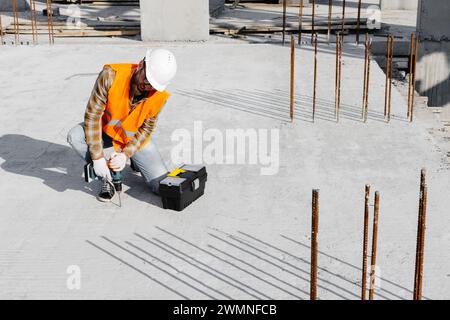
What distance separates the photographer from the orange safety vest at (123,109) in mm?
6000

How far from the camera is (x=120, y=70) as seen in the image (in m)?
6.00

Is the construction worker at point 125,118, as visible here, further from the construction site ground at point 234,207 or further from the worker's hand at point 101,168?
the construction site ground at point 234,207

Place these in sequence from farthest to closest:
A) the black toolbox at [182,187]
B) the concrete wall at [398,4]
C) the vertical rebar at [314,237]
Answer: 1. the concrete wall at [398,4]
2. the black toolbox at [182,187]
3. the vertical rebar at [314,237]

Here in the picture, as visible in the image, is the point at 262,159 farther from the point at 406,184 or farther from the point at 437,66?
the point at 437,66

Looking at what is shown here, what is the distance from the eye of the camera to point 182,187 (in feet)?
20.3

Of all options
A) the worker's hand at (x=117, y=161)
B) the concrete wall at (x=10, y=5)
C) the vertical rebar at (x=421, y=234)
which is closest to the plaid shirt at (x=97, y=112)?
the worker's hand at (x=117, y=161)

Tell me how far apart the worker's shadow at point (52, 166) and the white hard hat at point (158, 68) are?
128cm

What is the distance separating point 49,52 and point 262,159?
7.32 metres

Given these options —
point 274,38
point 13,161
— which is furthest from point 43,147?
point 274,38

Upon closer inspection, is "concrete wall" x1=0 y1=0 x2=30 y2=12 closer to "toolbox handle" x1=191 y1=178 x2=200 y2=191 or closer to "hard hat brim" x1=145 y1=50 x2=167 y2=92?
"toolbox handle" x1=191 y1=178 x2=200 y2=191

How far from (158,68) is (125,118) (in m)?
0.77

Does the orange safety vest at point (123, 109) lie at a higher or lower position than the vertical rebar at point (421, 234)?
higher

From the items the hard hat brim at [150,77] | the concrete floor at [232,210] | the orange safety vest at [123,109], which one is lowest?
the concrete floor at [232,210]

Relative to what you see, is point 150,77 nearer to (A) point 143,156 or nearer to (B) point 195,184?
(A) point 143,156
